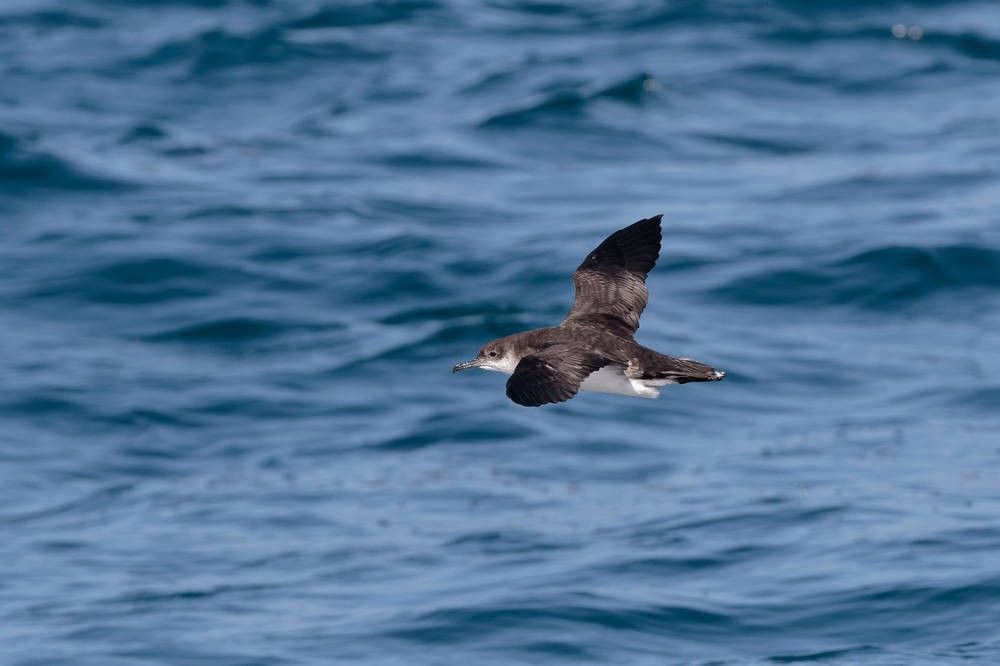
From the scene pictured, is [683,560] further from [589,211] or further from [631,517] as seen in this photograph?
[589,211]

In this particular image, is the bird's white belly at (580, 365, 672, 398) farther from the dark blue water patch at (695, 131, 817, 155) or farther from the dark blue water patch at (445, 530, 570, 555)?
the dark blue water patch at (695, 131, 817, 155)

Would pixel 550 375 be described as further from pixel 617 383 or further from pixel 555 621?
pixel 555 621

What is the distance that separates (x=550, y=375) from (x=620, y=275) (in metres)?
2.17

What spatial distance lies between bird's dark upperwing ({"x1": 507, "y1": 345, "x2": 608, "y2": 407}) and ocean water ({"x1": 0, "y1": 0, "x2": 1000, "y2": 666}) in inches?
180

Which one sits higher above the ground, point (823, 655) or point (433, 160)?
point (433, 160)

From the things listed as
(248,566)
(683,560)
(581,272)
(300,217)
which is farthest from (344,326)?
(581,272)

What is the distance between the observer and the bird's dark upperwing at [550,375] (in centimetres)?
878

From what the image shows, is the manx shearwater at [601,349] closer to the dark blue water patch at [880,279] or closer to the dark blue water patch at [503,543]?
the dark blue water patch at [503,543]

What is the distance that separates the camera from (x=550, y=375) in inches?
356

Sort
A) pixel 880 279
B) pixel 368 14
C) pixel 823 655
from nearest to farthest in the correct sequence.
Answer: pixel 823 655
pixel 880 279
pixel 368 14

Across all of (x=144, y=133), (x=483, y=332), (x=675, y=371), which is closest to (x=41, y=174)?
(x=144, y=133)

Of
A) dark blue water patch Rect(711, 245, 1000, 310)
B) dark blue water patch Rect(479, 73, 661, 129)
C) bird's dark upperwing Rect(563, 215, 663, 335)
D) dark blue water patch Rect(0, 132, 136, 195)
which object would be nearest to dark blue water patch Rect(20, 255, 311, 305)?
dark blue water patch Rect(0, 132, 136, 195)

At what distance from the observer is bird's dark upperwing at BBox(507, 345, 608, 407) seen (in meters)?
8.78

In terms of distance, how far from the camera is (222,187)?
2312 cm
